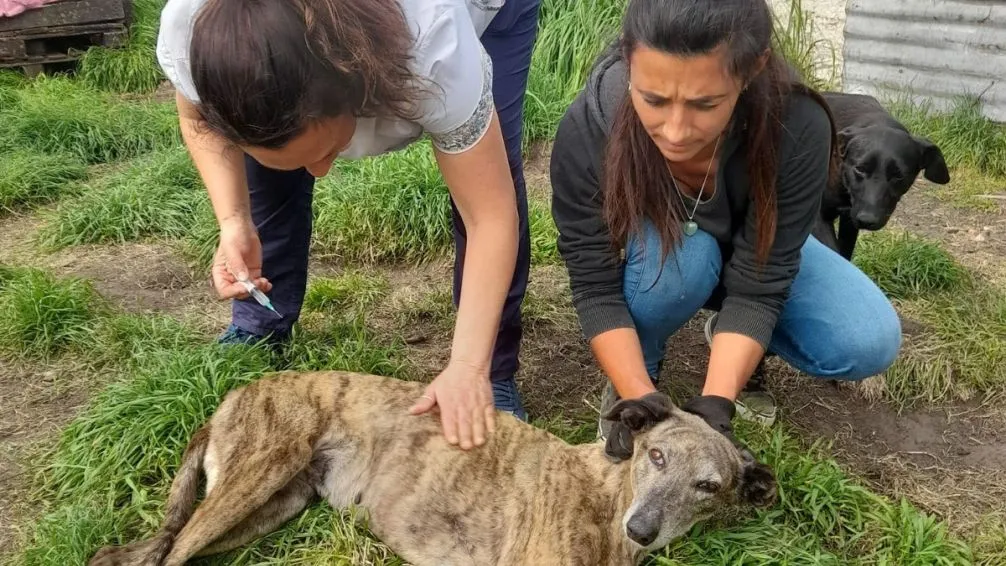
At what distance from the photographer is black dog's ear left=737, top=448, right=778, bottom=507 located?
303cm

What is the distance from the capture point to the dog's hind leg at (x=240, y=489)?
9.96 ft

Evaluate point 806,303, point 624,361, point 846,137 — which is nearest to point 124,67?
point 846,137

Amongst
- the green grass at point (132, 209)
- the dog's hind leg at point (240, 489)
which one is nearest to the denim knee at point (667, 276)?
the dog's hind leg at point (240, 489)

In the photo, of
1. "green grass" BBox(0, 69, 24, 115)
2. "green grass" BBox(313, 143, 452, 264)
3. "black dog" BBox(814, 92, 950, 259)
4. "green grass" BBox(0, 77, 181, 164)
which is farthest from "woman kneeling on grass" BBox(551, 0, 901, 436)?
"green grass" BBox(0, 69, 24, 115)

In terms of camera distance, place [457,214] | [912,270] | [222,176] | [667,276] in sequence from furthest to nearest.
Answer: [912,270] < [457,214] < [667,276] < [222,176]

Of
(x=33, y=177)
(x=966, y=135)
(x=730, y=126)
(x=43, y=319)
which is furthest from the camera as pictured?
(x=966, y=135)

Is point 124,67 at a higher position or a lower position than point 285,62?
lower

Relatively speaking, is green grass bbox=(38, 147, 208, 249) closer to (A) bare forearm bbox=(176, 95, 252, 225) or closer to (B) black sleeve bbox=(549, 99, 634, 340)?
(A) bare forearm bbox=(176, 95, 252, 225)

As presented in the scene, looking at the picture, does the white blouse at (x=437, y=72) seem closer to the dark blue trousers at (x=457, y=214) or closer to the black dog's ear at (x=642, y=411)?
→ the dark blue trousers at (x=457, y=214)

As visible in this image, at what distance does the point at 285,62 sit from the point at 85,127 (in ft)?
18.7

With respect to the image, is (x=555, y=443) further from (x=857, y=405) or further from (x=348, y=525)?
(x=857, y=405)

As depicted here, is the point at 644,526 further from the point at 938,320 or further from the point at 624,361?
the point at 938,320

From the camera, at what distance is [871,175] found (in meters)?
5.02

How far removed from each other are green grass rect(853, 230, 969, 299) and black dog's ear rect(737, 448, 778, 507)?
8.76 ft
